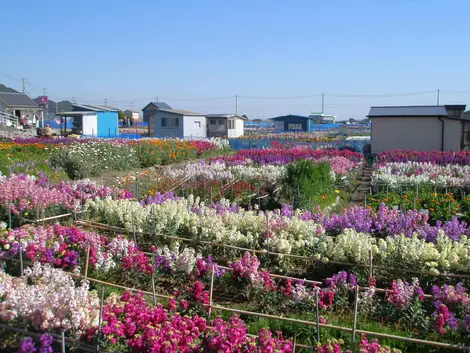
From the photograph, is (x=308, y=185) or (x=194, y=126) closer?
(x=308, y=185)

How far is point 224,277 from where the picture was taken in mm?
6340

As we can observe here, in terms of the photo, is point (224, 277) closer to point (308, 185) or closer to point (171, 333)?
point (171, 333)

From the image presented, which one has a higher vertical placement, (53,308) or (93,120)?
(93,120)

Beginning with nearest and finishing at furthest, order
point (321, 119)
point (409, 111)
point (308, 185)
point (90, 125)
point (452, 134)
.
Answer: point (308, 185)
point (452, 134)
point (409, 111)
point (90, 125)
point (321, 119)

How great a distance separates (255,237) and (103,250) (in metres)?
2.07

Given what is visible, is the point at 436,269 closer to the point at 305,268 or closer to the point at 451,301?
the point at 451,301

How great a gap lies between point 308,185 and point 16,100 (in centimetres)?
5431

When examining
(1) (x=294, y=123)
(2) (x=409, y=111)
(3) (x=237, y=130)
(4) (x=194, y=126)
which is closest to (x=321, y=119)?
(1) (x=294, y=123)

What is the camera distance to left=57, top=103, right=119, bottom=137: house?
41500 mm

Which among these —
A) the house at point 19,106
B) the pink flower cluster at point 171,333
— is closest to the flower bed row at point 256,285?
the pink flower cluster at point 171,333

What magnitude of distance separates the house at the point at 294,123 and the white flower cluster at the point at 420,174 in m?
45.6

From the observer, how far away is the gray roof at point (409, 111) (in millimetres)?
23219

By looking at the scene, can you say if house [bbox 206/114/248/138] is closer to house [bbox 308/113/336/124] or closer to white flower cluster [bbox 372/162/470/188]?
white flower cluster [bbox 372/162/470/188]

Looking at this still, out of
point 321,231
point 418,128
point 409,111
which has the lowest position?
point 321,231
